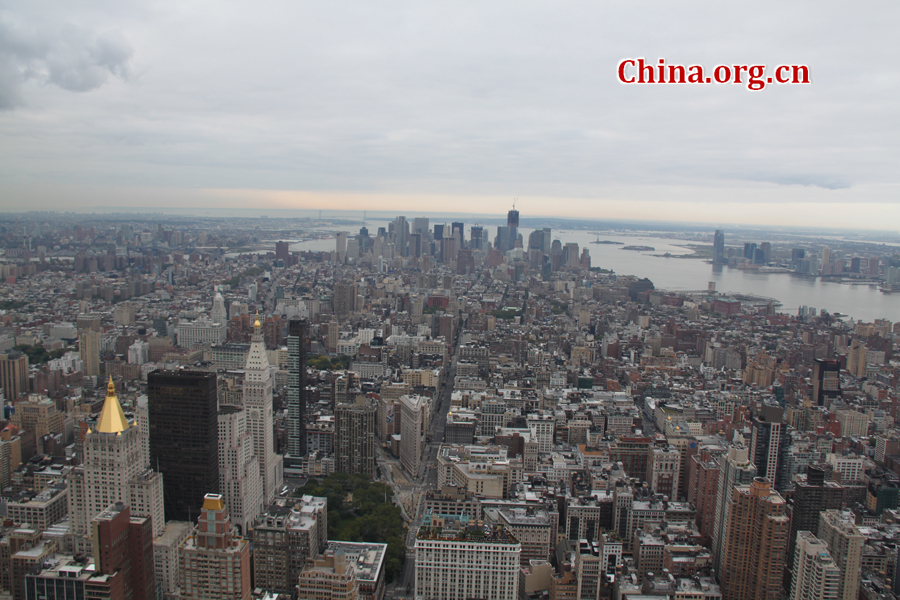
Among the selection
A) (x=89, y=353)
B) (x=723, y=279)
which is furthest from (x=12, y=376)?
(x=723, y=279)

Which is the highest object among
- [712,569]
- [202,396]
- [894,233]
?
[894,233]

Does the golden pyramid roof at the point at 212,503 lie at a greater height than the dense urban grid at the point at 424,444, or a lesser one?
greater

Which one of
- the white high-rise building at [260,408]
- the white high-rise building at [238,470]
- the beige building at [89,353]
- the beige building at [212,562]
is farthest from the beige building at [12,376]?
the beige building at [212,562]

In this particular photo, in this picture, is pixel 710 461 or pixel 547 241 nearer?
pixel 710 461

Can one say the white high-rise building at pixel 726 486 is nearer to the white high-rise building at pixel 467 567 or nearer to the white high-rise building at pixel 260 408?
the white high-rise building at pixel 467 567

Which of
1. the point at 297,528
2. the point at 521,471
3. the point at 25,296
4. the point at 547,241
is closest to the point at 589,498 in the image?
the point at 521,471

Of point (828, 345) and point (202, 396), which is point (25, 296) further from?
point (828, 345)

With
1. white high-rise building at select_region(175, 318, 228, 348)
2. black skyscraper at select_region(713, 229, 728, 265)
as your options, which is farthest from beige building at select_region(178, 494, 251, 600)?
black skyscraper at select_region(713, 229, 728, 265)
